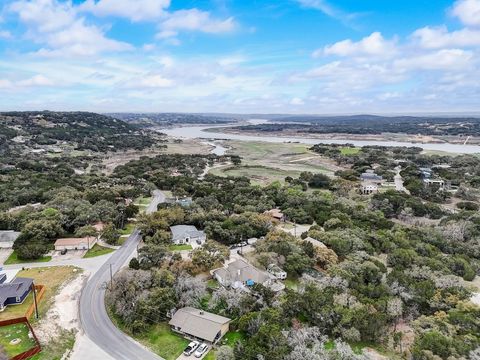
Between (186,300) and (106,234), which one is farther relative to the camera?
(106,234)

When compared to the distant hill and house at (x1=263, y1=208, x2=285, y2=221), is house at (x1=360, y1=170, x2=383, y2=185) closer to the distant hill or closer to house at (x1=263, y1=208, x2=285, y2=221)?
house at (x1=263, y1=208, x2=285, y2=221)

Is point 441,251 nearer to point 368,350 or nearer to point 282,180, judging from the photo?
point 368,350

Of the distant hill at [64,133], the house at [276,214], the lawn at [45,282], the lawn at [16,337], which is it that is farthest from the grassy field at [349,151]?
the lawn at [16,337]

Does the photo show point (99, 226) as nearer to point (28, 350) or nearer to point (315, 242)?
point (28, 350)

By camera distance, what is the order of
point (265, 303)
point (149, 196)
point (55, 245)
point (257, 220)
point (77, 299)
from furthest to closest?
point (149, 196) → point (257, 220) → point (55, 245) → point (77, 299) → point (265, 303)

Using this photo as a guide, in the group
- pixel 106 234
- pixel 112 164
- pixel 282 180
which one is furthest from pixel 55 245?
pixel 112 164
